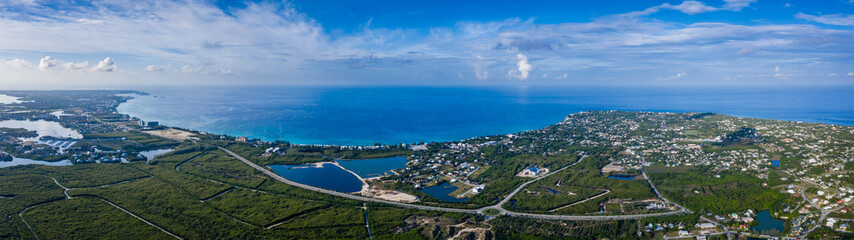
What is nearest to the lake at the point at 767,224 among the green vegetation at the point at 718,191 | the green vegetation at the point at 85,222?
the green vegetation at the point at 718,191

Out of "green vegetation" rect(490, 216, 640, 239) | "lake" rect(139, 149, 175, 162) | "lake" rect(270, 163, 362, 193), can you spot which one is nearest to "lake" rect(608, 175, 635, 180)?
"green vegetation" rect(490, 216, 640, 239)

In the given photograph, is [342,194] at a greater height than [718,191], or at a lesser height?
lesser

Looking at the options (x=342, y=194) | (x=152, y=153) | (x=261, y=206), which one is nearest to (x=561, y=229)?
(x=342, y=194)

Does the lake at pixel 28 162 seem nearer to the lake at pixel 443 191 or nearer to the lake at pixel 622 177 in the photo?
the lake at pixel 443 191

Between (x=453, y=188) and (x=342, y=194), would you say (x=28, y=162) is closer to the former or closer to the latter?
(x=342, y=194)

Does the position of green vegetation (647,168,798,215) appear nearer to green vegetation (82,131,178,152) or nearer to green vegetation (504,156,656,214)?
green vegetation (504,156,656,214)

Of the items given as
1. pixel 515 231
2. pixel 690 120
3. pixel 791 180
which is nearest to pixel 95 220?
pixel 515 231
